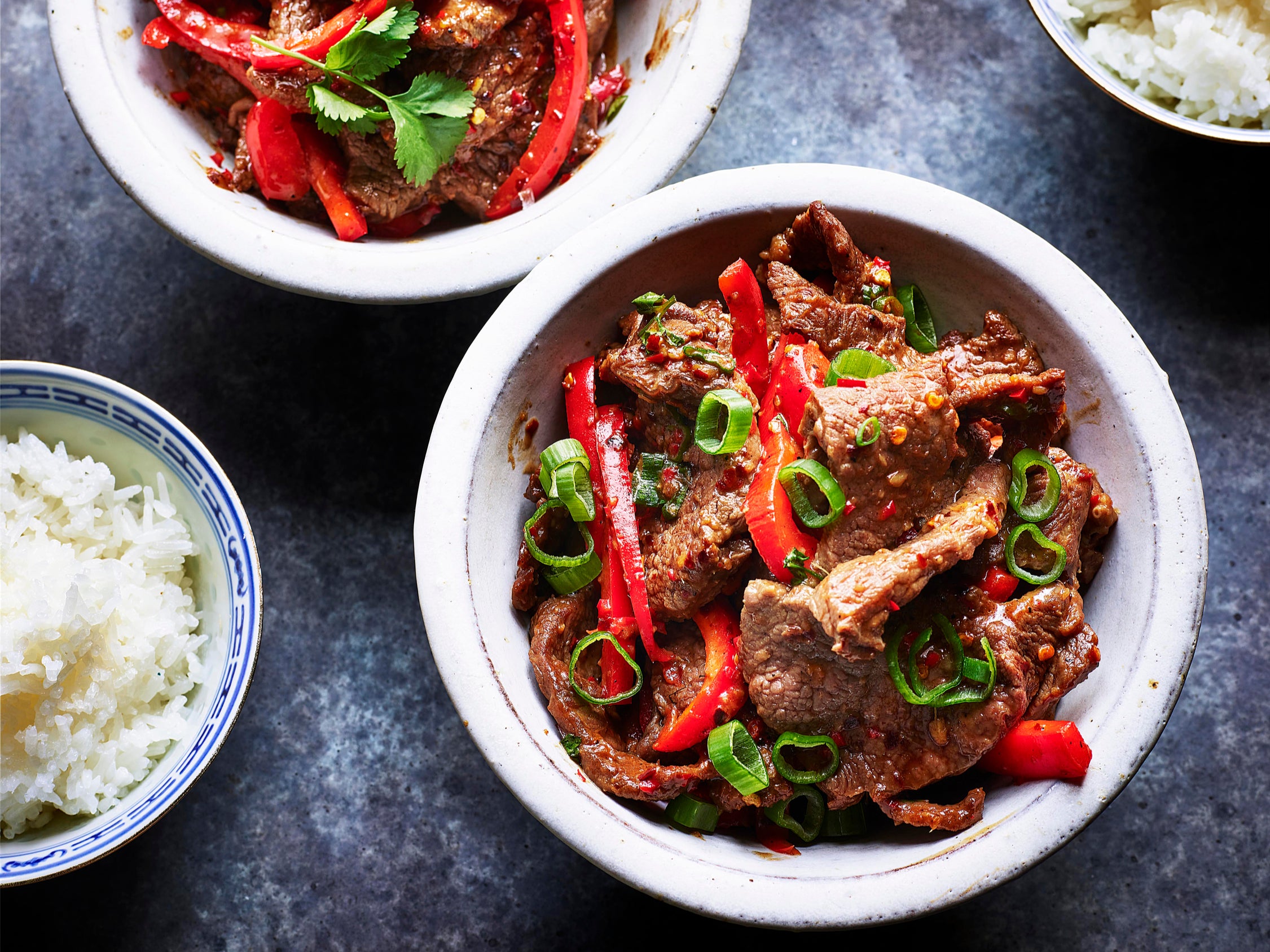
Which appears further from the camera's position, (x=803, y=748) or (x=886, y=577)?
(x=803, y=748)

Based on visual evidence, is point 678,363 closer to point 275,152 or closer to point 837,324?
point 837,324

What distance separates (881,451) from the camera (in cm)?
183

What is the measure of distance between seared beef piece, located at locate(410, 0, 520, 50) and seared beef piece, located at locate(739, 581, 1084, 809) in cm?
133

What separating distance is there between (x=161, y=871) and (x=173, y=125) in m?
1.81

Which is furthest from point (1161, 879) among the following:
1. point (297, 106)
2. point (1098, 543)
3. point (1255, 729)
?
point (297, 106)

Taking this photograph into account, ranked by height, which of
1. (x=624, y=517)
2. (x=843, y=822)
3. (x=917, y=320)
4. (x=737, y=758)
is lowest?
(x=843, y=822)

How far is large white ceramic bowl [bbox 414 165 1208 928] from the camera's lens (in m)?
1.87

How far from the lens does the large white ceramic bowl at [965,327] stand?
187 centimetres

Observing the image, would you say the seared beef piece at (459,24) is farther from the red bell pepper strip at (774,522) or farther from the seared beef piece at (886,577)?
the seared beef piece at (886,577)

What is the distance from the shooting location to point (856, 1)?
2.81 m

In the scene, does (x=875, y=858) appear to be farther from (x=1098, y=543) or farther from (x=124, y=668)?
(x=124, y=668)

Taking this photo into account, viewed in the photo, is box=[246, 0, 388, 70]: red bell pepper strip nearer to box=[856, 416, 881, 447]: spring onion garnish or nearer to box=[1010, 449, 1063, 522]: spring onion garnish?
box=[856, 416, 881, 447]: spring onion garnish

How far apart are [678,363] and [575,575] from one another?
0.48 metres

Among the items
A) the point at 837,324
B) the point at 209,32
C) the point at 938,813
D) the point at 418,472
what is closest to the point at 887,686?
the point at 938,813
